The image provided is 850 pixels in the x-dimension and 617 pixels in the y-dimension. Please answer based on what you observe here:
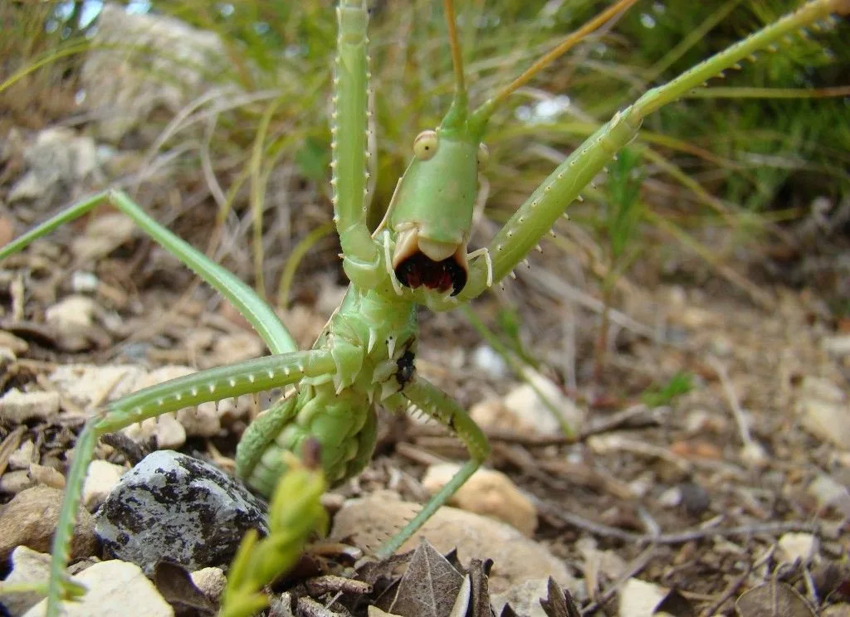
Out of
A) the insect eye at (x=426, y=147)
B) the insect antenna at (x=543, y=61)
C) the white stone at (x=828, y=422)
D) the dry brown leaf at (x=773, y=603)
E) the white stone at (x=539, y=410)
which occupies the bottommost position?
the white stone at (x=828, y=422)

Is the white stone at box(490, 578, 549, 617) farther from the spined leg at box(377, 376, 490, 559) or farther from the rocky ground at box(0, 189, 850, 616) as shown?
the spined leg at box(377, 376, 490, 559)

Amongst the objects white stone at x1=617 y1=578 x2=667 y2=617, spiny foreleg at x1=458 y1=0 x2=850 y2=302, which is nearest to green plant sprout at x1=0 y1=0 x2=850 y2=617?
spiny foreleg at x1=458 y1=0 x2=850 y2=302

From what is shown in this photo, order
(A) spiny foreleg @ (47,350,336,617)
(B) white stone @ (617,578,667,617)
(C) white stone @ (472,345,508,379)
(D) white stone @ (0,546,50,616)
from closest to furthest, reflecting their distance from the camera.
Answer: (A) spiny foreleg @ (47,350,336,617)
(D) white stone @ (0,546,50,616)
(B) white stone @ (617,578,667,617)
(C) white stone @ (472,345,508,379)

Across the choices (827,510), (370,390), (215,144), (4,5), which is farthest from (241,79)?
(827,510)

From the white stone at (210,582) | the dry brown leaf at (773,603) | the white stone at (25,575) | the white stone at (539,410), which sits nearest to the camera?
the white stone at (25,575)

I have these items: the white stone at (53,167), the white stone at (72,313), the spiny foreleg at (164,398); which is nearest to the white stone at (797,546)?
the spiny foreleg at (164,398)

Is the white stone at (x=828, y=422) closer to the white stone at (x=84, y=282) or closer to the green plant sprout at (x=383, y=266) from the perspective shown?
the green plant sprout at (x=383, y=266)

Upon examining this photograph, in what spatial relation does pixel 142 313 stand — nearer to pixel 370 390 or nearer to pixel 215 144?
pixel 215 144

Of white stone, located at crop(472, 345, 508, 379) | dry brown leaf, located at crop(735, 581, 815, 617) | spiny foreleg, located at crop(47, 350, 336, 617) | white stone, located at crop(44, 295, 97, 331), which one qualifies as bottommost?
white stone, located at crop(472, 345, 508, 379)
